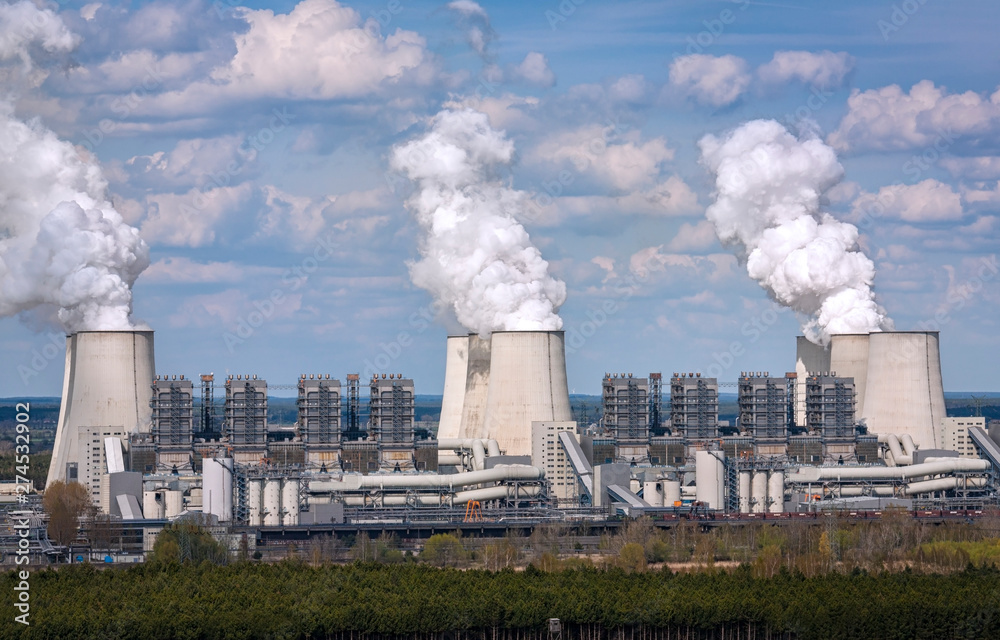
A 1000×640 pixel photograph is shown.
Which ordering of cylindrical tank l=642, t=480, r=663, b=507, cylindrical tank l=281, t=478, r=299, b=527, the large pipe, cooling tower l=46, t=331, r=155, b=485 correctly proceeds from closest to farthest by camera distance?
cylindrical tank l=281, t=478, r=299, b=527 → cooling tower l=46, t=331, r=155, b=485 → cylindrical tank l=642, t=480, r=663, b=507 → the large pipe

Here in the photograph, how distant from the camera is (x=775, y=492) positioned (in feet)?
250

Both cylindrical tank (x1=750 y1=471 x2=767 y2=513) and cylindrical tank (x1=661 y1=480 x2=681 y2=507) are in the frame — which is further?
cylindrical tank (x1=750 y1=471 x2=767 y2=513)

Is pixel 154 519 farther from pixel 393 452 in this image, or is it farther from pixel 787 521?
pixel 787 521

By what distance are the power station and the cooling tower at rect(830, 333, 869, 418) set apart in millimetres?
115

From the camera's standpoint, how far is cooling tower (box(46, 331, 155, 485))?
240 feet

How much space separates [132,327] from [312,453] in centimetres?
971

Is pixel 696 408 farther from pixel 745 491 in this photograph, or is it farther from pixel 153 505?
pixel 153 505

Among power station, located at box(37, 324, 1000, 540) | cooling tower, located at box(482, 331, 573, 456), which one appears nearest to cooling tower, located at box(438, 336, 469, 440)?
power station, located at box(37, 324, 1000, 540)

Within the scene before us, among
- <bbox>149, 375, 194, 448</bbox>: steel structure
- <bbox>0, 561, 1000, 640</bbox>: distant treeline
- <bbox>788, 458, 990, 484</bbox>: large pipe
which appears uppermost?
<bbox>149, 375, 194, 448</bbox>: steel structure

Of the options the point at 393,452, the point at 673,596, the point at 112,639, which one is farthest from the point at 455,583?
the point at 393,452

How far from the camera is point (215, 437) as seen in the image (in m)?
78.7

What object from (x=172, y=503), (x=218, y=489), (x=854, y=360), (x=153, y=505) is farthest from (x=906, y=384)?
(x=153, y=505)

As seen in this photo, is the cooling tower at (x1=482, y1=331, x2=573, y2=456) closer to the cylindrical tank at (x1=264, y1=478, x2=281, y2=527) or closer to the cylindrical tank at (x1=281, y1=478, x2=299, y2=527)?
the cylindrical tank at (x1=281, y1=478, x2=299, y2=527)

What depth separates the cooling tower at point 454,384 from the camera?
8656cm
